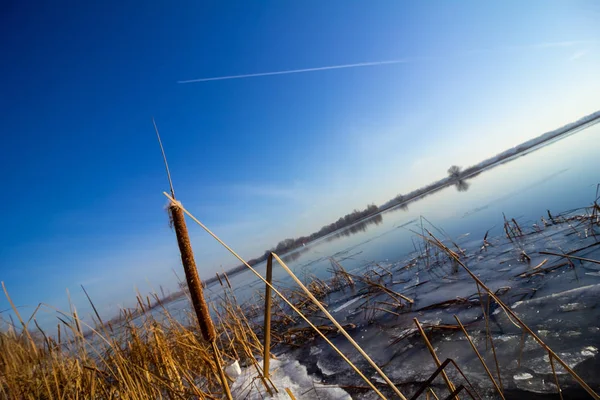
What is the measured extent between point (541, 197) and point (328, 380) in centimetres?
1016

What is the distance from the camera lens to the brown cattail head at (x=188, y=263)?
3.67 feet

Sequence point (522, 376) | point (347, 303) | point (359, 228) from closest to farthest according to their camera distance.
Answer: point (522, 376), point (347, 303), point (359, 228)

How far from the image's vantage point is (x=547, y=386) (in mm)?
1704

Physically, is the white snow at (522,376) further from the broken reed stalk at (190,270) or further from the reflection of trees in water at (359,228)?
the reflection of trees in water at (359,228)

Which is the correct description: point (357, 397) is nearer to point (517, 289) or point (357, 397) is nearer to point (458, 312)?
point (458, 312)

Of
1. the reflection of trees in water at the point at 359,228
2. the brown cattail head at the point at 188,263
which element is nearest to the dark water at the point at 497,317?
the brown cattail head at the point at 188,263

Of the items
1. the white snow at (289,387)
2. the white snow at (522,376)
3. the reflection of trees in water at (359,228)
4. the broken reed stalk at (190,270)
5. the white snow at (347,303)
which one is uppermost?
the broken reed stalk at (190,270)

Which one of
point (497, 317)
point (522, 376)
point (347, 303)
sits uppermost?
point (522, 376)

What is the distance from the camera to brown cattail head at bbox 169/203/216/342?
112cm

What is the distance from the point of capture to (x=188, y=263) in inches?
45.3

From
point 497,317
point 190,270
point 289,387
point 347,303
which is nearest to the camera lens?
point 190,270

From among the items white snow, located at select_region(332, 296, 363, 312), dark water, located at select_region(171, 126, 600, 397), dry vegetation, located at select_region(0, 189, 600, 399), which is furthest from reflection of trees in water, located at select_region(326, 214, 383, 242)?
dry vegetation, located at select_region(0, 189, 600, 399)

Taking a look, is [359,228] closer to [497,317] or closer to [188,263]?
[497,317]

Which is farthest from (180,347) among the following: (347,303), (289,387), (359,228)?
(359,228)
